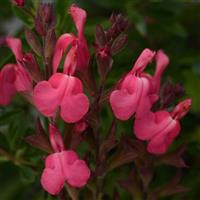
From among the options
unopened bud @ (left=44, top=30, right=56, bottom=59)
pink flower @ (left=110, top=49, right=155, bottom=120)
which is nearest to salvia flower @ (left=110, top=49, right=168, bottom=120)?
pink flower @ (left=110, top=49, right=155, bottom=120)

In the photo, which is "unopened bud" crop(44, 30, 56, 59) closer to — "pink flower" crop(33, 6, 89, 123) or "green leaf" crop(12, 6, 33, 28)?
"pink flower" crop(33, 6, 89, 123)

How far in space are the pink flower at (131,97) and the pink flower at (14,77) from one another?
0.14 metres

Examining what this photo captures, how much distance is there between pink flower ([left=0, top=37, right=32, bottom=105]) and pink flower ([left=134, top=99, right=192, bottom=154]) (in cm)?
18

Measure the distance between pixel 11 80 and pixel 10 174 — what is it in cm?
35

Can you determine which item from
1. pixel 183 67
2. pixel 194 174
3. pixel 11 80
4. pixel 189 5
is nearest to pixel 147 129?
pixel 11 80

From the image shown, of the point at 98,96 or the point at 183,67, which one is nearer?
the point at 98,96

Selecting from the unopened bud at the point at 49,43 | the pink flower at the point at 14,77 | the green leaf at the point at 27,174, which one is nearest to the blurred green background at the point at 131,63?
the green leaf at the point at 27,174

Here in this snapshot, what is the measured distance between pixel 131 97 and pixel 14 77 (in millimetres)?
219

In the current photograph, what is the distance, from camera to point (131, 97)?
0.89 m

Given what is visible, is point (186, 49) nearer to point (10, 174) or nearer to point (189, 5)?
point (189, 5)

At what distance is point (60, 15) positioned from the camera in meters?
1.13

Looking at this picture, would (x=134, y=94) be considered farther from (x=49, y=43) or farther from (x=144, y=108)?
(x=49, y=43)

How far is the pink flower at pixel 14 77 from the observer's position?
0.97 metres

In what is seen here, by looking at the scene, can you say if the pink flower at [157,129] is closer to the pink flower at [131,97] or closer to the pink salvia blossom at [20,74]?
the pink flower at [131,97]
